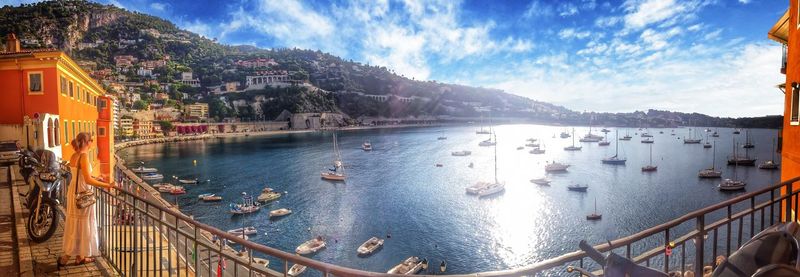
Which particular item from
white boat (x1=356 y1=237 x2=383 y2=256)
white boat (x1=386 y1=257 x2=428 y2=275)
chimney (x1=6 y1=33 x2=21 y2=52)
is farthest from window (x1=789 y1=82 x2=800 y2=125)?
chimney (x1=6 y1=33 x2=21 y2=52)

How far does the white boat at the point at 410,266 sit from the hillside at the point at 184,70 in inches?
3842

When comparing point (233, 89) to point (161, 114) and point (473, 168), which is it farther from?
point (473, 168)

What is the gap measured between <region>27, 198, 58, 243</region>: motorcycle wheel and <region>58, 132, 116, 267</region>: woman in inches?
40.0

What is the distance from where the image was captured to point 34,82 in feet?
46.0

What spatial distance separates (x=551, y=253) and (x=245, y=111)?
119667mm

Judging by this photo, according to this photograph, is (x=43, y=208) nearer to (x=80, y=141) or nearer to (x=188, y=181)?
(x=80, y=141)

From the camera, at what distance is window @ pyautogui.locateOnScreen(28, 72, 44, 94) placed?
45.7 feet

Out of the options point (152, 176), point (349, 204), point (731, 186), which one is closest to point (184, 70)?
point (152, 176)

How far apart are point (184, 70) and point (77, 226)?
155m

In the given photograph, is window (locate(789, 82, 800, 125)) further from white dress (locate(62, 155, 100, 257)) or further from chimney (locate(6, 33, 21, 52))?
chimney (locate(6, 33, 21, 52))

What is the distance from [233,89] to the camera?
137000 mm

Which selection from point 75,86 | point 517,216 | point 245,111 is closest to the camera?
point 75,86

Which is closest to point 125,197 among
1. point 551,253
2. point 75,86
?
point 75,86

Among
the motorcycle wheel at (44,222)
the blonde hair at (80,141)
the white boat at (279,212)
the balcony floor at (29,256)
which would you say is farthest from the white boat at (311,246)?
the blonde hair at (80,141)
